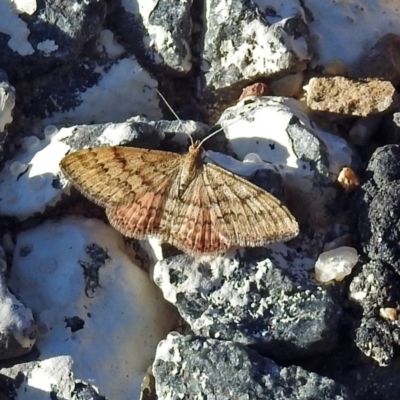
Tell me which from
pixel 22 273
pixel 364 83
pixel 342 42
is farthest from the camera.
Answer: pixel 342 42

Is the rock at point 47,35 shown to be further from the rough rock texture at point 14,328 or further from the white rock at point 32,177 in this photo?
the rough rock texture at point 14,328

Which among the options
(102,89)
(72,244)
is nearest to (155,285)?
(72,244)

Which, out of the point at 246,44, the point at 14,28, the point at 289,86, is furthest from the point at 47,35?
the point at 289,86

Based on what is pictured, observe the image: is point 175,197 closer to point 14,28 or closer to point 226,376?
point 226,376

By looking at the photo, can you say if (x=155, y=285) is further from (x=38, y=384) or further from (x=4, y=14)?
(x=4, y=14)

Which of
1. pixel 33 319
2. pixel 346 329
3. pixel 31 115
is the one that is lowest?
pixel 346 329

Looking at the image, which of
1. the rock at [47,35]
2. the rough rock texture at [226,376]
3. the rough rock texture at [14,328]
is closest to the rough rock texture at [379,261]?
the rough rock texture at [226,376]

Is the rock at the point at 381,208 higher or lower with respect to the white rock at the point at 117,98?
lower
